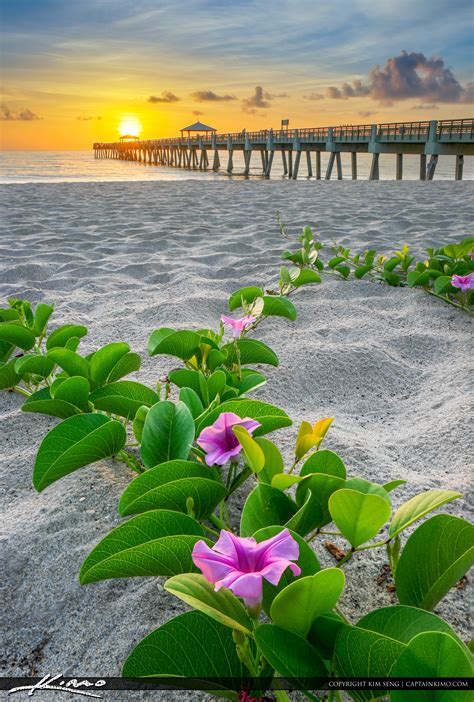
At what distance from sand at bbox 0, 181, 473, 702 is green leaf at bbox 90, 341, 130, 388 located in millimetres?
188

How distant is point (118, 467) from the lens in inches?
43.2

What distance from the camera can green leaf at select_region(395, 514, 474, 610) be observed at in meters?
0.57

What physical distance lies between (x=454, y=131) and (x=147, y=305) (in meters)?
12.7

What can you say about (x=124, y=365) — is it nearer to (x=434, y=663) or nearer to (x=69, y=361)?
A: (x=69, y=361)

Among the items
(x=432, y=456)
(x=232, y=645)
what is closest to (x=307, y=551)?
(x=232, y=645)

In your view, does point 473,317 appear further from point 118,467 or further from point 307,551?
point 307,551

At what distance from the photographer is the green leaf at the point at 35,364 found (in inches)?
46.9

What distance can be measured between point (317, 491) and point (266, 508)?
71 mm

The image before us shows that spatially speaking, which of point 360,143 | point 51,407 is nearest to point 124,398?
point 51,407

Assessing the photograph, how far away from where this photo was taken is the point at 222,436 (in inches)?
30.2

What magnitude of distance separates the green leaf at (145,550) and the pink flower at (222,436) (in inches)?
4.8

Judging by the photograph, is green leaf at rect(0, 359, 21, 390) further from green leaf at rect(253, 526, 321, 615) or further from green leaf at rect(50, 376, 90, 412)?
green leaf at rect(253, 526, 321, 615)

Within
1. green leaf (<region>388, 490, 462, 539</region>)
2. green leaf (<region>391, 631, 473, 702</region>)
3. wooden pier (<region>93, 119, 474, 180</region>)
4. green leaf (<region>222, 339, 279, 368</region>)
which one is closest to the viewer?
green leaf (<region>391, 631, 473, 702</region>)

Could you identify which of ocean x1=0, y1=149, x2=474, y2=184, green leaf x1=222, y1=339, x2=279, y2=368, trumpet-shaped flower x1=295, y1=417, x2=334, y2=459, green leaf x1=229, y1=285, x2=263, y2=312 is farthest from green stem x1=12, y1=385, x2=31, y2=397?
ocean x1=0, y1=149, x2=474, y2=184
